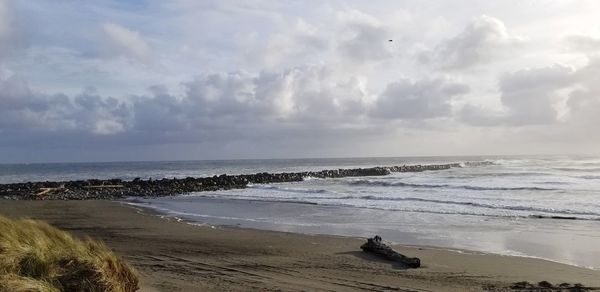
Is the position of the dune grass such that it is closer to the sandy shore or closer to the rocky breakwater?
the sandy shore

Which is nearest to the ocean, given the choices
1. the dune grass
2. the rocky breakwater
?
the dune grass

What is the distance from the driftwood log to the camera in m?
9.61

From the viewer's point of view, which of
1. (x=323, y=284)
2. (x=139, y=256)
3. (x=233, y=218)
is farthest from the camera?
(x=233, y=218)

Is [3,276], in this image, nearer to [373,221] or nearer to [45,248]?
[45,248]

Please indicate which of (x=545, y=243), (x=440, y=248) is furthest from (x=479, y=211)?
(x=440, y=248)

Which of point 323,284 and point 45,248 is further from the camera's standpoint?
point 323,284

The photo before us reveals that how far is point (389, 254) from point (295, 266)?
1.94 meters

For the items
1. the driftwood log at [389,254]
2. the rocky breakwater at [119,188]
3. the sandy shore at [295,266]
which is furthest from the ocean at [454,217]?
the rocky breakwater at [119,188]

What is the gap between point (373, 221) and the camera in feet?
57.5

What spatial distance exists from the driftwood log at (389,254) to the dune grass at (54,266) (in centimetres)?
517

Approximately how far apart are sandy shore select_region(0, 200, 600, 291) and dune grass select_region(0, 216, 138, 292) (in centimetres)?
104

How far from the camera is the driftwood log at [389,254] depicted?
31.5 ft

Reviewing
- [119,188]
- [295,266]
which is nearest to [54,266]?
[295,266]

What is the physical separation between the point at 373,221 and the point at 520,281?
9.00m
